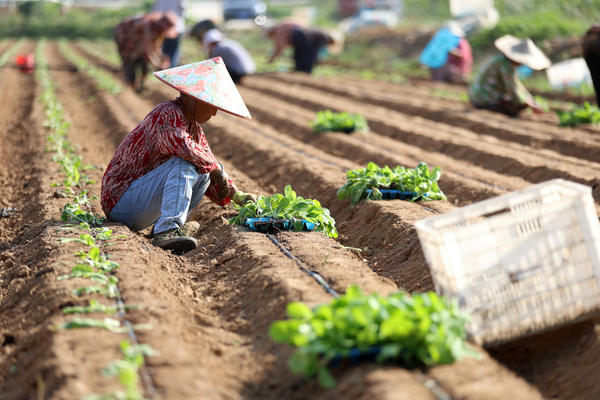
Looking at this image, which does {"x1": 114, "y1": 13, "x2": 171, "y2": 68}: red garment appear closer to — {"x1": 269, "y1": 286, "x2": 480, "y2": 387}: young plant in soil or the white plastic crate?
the white plastic crate

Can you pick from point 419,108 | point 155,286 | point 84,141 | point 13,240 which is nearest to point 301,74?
point 419,108

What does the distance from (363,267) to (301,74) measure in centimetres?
1245

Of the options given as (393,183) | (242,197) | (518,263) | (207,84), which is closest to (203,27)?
(393,183)

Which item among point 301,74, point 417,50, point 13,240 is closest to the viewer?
point 13,240

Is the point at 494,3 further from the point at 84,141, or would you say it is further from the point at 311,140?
the point at 84,141

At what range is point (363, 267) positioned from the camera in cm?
370

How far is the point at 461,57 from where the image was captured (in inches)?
557

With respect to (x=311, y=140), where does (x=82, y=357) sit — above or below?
above

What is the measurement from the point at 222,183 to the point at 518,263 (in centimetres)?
216

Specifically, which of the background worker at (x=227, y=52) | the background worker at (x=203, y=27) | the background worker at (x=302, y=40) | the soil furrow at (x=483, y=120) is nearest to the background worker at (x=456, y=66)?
the soil furrow at (x=483, y=120)

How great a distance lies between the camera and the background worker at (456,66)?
14.0 meters

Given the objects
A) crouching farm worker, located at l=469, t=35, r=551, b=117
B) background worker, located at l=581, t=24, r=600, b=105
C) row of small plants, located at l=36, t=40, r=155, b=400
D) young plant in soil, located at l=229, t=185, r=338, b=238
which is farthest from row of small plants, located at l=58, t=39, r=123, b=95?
young plant in soil, located at l=229, t=185, r=338, b=238

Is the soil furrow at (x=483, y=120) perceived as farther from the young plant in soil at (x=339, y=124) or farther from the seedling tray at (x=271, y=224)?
the seedling tray at (x=271, y=224)

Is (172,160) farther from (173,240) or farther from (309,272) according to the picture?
(309,272)
